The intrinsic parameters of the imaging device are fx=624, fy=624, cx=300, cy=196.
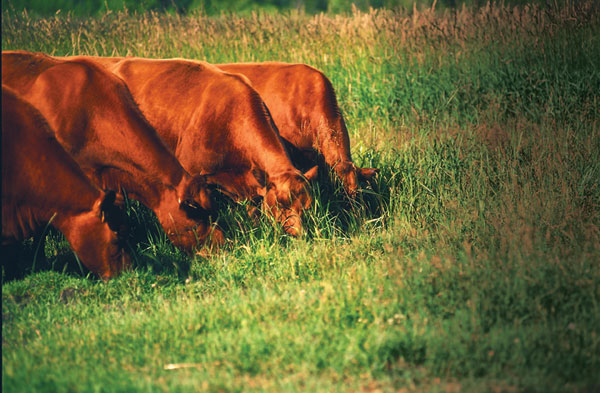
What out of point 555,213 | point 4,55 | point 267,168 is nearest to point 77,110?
point 4,55

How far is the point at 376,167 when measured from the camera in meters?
7.66

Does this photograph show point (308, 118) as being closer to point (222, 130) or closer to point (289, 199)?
point (222, 130)

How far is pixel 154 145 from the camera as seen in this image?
5.60 metres

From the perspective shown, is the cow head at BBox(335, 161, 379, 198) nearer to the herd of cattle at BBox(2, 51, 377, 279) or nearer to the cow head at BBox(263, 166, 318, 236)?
the herd of cattle at BBox(2, 51, 377, 279)

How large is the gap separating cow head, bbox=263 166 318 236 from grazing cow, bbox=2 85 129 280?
1.55 m

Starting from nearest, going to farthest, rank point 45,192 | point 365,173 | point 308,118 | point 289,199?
point 45,192 < point 289,199 < point 365,173 < point 308,118

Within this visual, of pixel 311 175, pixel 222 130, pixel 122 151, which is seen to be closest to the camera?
pixel 122 151

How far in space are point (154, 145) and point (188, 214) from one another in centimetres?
69

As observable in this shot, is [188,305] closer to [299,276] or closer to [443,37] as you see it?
[299,276]

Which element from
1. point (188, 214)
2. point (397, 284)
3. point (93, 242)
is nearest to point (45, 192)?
point (93, 242)

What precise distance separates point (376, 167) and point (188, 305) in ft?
12.2

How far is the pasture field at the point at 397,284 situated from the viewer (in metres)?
3.58

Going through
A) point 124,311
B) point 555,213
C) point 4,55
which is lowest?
point 124,311

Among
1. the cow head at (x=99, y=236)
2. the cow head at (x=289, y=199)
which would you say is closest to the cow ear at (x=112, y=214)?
the cow head at (x=99, y=236)
